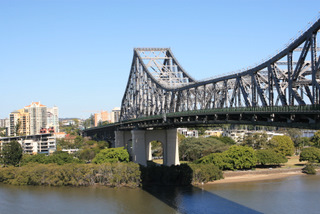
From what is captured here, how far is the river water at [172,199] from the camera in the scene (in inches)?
1305

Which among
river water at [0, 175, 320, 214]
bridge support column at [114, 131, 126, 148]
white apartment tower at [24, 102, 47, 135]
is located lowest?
river water at [0, 175, 320, 214]

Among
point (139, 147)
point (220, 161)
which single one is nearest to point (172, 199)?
point (220, 161)

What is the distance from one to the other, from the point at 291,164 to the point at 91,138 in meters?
63.7

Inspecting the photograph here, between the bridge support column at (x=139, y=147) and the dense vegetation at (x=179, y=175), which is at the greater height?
the bridge support column at (x=139, y=147)

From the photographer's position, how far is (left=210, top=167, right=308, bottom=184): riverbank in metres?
47.2

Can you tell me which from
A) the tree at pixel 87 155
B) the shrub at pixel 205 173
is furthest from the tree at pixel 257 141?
the tree at pixel 87 155

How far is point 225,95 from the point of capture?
3569cm

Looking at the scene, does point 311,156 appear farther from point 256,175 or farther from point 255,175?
point 255,175

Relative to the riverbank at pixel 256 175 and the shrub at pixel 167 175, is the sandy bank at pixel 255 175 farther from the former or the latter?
the shrub at pixel 167 175

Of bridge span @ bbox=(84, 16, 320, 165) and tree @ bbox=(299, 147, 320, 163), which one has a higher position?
bridge span @ bbox=(84, 16, 320, 165)

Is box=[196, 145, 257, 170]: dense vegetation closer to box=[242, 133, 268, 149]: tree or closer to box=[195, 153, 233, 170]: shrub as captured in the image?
box=[195, 153, 233, 170]: shrub

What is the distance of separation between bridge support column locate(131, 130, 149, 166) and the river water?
1263 centimetres

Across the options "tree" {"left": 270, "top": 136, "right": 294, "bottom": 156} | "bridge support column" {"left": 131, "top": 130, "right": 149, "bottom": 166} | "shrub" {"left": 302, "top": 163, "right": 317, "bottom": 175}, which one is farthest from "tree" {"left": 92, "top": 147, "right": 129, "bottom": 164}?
"tree" {"left": 270, "top": 136, "right": 294, "bottom": 156}

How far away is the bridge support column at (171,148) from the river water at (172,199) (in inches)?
453
